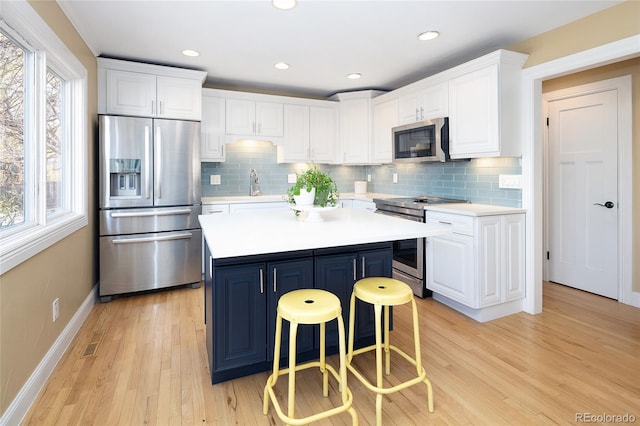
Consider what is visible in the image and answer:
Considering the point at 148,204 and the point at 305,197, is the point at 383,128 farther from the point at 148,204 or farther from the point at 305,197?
the point at 148,204

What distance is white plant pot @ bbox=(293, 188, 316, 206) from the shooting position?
2172 mm

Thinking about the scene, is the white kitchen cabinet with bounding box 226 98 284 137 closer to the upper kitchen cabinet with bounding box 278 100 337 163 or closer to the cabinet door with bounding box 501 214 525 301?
the upper kitchen cabinet with bounding box 278 100 337 163

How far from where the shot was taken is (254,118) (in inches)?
170

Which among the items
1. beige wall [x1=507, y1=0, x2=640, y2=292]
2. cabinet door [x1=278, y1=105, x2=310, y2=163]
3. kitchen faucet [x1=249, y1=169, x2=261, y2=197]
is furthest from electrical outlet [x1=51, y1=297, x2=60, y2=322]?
beige wall [x1=507, y1=0, x2=640, y2=292]

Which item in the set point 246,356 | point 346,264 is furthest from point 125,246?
point 346,264

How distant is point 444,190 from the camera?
→ 12.8ft

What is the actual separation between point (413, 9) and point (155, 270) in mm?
3261

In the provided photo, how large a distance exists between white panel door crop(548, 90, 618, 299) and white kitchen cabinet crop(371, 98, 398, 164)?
168 cm

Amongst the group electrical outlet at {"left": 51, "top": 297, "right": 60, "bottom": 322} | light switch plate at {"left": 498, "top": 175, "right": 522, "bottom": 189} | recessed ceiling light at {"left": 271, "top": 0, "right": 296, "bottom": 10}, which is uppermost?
recessed ceiling light at {"left": 271, "top": 0, "right": 296, "bottom": 10}

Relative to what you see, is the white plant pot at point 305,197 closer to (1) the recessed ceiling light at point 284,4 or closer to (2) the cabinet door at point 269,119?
(1) the recessed ceiling light at point 284,4

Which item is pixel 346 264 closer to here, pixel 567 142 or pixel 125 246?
pixel 125 246

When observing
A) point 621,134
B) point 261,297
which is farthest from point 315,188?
point 621,134

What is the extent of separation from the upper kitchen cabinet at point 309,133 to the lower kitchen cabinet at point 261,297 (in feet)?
8.65

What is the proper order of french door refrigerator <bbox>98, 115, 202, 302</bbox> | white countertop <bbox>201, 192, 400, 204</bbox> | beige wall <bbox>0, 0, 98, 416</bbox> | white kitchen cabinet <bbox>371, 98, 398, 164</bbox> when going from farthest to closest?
white kitchen cabinet <bbox>371, 98, 398, 164</bbox> < white countertop <bbox>201, 192, 400, 204</bbox> < french door refrigerator <bbox>98, 115, 202, 302</bbox> < beige wall <bbox>0, 0, 98, 416</bbox>
